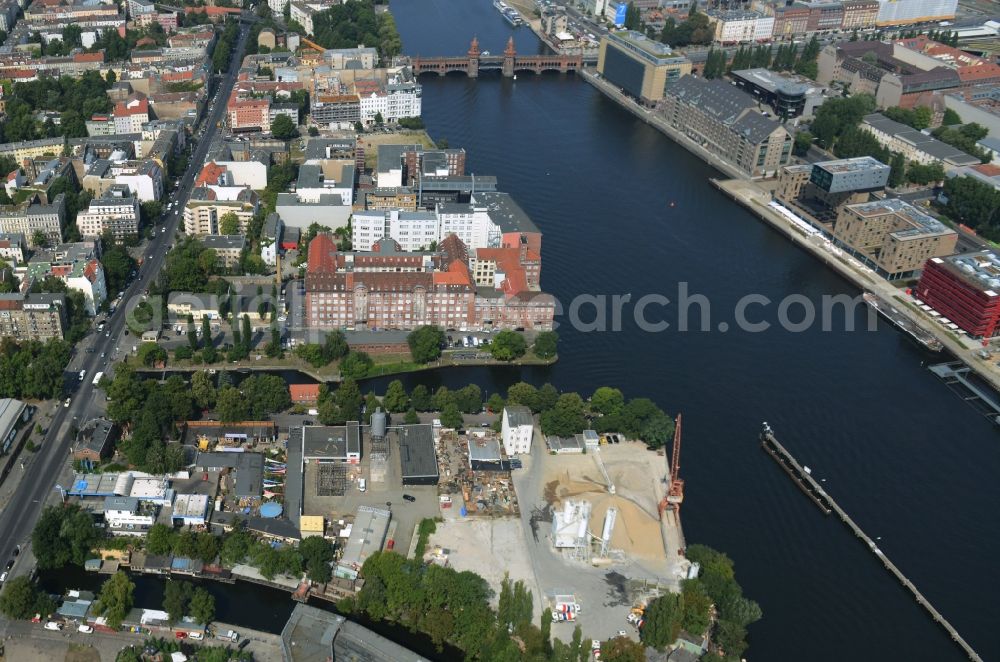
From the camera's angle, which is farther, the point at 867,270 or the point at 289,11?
the point at 289,11

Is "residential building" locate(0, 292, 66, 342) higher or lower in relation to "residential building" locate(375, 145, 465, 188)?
lower

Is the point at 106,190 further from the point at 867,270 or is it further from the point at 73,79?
the point at 867,270

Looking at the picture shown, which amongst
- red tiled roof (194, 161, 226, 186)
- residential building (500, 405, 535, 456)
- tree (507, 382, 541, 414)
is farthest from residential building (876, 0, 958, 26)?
residential building (500, 405, 535, 456)

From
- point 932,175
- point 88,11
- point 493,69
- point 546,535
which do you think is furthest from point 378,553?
point 88,11

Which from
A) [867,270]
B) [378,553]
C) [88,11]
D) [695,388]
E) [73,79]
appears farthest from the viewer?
[88,11]

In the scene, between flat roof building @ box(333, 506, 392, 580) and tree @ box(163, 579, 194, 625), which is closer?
tree @ box(163, 579, 194, 625)

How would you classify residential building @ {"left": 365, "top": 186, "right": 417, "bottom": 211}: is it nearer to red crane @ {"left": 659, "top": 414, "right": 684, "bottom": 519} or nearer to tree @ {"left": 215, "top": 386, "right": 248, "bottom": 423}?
tree @ {"left": 215, "top": 386, "right": 248, "bottom": 423}
